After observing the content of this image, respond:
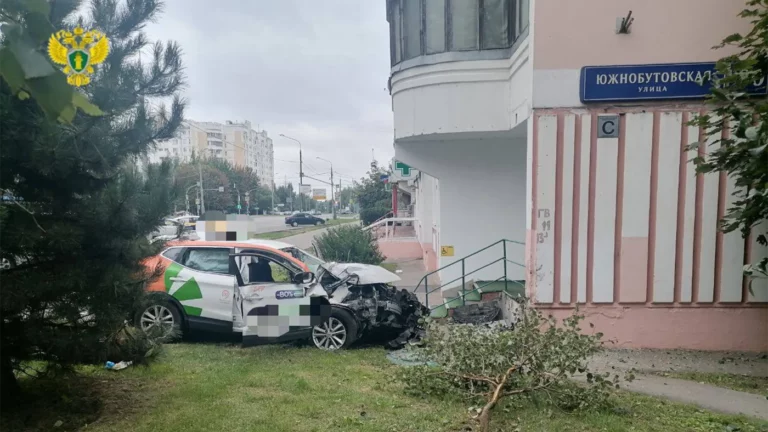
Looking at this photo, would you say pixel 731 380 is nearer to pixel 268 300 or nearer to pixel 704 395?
pixel 704 395

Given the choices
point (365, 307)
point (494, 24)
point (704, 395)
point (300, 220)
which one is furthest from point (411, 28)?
point (300, 220)

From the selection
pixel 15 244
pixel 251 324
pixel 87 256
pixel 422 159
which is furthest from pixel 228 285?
pixel 422 159

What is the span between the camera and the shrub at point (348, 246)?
49.4 ft

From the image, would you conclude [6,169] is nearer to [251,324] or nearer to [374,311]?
[251,324]

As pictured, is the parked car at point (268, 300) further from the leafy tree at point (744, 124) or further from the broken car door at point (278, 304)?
the leafy tree at point (744, 124)

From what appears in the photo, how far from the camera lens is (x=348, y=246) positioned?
15.1 m

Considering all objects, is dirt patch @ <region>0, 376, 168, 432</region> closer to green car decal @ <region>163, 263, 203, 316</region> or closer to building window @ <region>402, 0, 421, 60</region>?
green car decal @ <region>163, 263, 203, 316</region>

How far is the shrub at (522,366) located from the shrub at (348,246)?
992 cm

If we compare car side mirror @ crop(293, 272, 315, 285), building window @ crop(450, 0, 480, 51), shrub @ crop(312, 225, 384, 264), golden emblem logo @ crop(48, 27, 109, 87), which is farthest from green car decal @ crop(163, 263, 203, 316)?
shrub @ crop(312, 225, 384, 264)

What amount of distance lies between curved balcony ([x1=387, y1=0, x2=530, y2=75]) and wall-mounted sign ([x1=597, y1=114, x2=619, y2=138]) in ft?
6.58

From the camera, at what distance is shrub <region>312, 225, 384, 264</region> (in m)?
15.1

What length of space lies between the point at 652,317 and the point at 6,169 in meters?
7.88

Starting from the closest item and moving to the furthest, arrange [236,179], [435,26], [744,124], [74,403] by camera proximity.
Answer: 1. [744,124]
2. [74,403]
3. [435,26]
4. [236,179]

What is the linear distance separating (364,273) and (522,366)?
3.87 m
